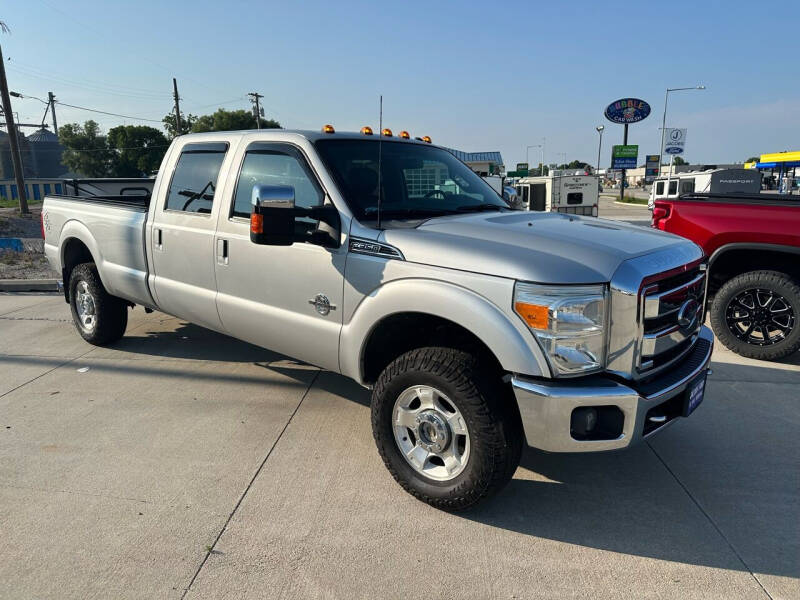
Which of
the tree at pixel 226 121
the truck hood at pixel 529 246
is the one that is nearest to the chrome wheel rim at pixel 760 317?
the truck hood at pixel 529 246

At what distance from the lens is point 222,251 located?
3.88 meters

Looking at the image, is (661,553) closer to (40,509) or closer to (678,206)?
(40,509)

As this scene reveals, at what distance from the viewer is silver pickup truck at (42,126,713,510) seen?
2.51 m

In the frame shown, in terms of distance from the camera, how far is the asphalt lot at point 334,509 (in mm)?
2441

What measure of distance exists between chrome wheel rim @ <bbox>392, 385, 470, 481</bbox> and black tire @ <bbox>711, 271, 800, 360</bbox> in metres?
3.76

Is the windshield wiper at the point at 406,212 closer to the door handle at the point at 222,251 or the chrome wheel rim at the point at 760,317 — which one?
the door handle at the point at 222,251

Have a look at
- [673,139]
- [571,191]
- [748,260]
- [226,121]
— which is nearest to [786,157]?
[673,139]

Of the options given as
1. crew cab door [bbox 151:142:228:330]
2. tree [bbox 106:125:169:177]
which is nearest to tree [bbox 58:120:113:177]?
tree [bbox 106:125:169:177]

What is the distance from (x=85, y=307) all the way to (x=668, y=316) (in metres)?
5.30

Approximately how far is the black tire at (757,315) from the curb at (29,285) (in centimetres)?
891

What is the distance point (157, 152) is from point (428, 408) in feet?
215

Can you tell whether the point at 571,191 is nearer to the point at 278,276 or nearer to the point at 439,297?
the point at 278,276

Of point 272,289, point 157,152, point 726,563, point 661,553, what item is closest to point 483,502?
point 661,553

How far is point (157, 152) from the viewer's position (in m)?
60.8
